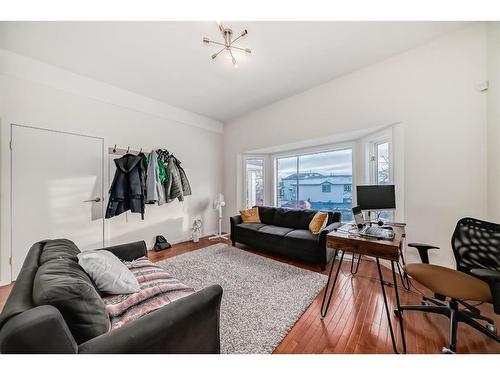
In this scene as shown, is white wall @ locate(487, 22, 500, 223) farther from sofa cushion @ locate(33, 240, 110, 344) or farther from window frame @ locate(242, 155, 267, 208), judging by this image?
window frame @ locate(242, 155, 267, 208)

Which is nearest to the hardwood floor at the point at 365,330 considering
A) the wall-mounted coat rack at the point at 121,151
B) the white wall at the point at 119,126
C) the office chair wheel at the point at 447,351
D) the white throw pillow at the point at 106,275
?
the office chair wheel at the point at 447,351

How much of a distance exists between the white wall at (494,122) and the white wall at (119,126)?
4.18m

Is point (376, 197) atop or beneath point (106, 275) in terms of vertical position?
atop

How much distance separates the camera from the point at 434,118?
7.03 ft

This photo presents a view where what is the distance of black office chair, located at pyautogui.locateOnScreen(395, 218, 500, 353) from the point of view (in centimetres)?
125

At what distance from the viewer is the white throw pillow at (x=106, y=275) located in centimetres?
122

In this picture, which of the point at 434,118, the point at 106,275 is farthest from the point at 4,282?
the point at 434,118

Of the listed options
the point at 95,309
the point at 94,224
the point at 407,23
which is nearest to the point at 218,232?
the point at 94,224

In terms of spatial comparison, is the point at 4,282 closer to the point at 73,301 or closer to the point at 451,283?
the point at 73,301

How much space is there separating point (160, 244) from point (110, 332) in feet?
9.79

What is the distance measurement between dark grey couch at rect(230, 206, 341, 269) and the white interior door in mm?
2289

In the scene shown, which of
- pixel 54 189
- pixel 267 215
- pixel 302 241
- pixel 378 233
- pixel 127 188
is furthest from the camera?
pixel 267 215

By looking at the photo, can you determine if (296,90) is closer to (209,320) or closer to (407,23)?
(407,23)
